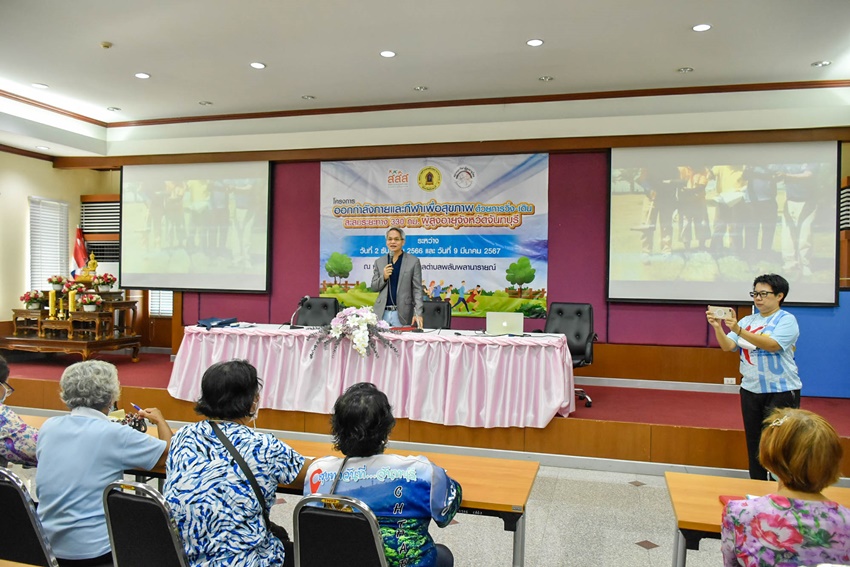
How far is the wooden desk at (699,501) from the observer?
188 centimetres

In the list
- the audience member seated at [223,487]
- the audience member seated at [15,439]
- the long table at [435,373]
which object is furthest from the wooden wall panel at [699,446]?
the audience member seated at [15,439]

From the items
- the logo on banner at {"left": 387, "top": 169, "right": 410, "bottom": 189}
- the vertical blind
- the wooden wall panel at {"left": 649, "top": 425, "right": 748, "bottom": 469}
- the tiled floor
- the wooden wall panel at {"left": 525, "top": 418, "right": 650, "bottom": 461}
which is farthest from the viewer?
the vertical blind

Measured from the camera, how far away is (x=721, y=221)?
246 inches

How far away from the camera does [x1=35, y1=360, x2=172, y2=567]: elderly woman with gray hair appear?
77.0 inches

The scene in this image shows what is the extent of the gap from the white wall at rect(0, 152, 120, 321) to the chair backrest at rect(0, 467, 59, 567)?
7159mm

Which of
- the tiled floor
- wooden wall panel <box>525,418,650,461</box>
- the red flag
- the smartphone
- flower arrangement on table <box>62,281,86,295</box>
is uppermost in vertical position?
the red flag

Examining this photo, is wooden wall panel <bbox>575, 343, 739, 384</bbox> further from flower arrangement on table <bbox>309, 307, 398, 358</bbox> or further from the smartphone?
the smartphone

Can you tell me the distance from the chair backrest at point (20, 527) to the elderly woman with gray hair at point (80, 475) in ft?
0.26

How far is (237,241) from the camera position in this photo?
7.74 meters

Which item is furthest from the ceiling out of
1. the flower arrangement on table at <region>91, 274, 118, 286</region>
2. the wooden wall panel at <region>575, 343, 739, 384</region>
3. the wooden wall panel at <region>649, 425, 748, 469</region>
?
the wooden wall panel at <region>649, 425, 748, 469</region>

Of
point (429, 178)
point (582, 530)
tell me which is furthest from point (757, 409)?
point (429, 178)

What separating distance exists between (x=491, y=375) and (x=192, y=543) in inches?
117

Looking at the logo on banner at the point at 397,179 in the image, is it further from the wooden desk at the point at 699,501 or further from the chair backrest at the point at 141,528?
the chair backrest at the point at 141,528

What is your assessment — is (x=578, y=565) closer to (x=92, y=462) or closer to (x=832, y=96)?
(x=92, y=462)
